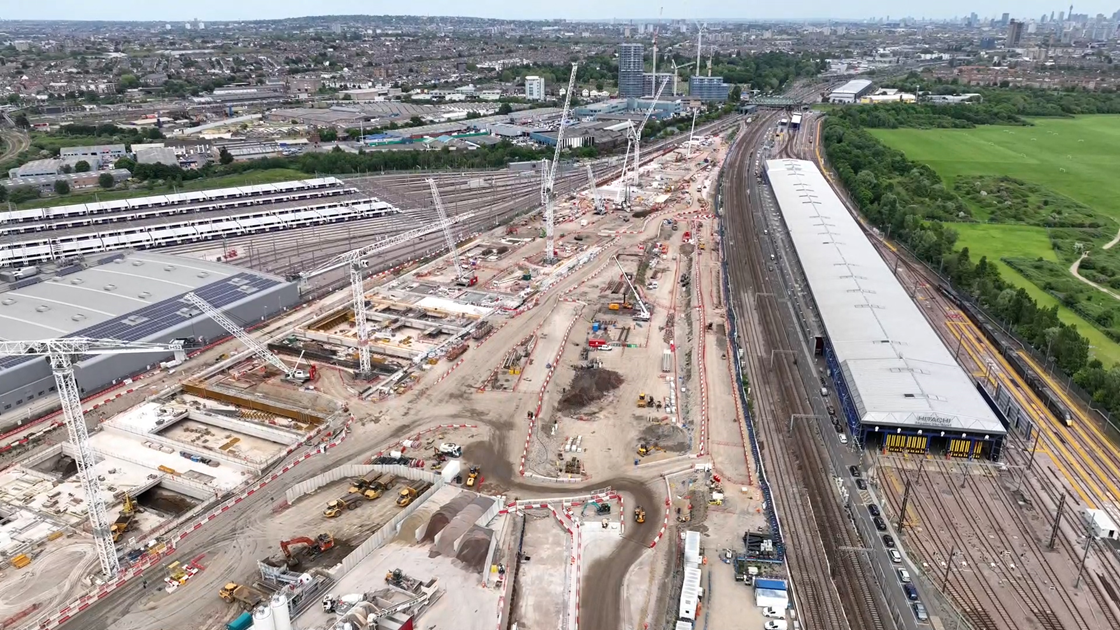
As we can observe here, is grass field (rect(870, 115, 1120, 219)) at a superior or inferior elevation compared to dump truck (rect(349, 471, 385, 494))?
superior

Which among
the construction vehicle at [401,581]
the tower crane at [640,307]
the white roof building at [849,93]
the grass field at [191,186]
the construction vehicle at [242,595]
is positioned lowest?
the construction vehicle at [242,595]

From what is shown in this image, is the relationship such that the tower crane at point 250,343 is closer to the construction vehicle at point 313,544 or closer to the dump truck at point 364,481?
the dump truck at point 364,481

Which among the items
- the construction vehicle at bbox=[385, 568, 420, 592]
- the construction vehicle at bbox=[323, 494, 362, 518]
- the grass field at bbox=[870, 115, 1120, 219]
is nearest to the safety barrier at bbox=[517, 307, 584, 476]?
the construction vehicle at bbox=[323, 494, 362, 518]

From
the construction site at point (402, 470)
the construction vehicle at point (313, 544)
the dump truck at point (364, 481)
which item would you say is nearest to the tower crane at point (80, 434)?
the construction site at point (402, 470)

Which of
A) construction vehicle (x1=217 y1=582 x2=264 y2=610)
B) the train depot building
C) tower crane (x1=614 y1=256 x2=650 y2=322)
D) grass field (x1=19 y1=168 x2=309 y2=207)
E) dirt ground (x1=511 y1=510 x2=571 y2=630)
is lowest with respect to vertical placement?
dirt ground (x1=511 y1=510 x2=571 y2=630)

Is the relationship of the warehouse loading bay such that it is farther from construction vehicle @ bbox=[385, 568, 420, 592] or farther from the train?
the train

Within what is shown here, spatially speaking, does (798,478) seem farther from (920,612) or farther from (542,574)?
(542,574)

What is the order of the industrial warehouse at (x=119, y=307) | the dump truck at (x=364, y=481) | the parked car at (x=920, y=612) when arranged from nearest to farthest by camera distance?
the parked car at (x=920, y=612), the dump truck at (x=364, y=481), the industrial warehouse at (x=119, y=307)
